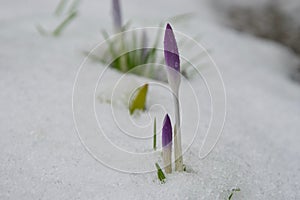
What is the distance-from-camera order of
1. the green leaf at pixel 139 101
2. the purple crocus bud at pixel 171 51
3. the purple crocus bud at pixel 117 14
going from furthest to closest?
the purple crocus bud at pixel 117 14, the green leaf at pixel 139 101, the purple crocus bud at pixel 171 51

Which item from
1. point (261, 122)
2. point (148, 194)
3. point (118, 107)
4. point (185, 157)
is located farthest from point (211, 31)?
point (148, 194)

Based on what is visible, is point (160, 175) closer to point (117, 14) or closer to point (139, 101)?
point (139, 101)

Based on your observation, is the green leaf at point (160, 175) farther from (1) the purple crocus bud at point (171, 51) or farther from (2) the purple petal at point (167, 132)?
(1) the purple crocus bud at point (171, 51)

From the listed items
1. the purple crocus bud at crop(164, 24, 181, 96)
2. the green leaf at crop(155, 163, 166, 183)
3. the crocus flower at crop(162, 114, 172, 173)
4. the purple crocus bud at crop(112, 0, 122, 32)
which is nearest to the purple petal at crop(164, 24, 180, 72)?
the purple crocus bud at crop(164, 24, 181, 96)

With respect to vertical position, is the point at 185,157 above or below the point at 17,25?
above

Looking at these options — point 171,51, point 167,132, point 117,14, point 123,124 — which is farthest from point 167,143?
point 117,14

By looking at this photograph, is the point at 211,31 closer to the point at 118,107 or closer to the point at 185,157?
the point at 118,107

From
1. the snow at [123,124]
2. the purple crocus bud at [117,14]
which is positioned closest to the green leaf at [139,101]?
the snow at [123,124]
